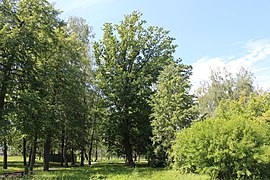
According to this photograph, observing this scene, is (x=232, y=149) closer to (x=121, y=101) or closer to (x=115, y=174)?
(x=115, y=174)

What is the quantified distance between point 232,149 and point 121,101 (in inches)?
657

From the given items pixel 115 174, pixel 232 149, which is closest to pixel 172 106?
pixel 115 174

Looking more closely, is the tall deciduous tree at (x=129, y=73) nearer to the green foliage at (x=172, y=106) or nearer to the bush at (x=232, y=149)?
the green foliage at (x=172, y=106)

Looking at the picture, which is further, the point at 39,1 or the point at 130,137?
the point at 130,137

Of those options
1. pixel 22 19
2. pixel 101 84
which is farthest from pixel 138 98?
pixel 22 19

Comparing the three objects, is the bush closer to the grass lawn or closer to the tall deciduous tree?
the grass lawn

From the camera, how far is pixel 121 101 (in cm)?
2759

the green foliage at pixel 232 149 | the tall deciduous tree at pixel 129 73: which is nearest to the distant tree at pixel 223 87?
the tall deciduous tree at pixel 129 73

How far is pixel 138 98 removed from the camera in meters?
27.8

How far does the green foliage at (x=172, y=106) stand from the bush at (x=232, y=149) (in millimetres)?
6837

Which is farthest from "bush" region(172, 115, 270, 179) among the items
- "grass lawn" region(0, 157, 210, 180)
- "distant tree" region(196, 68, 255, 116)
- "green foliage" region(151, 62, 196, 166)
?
"distant tree" region(196, 68, 255, 116)

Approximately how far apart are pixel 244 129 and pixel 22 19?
51.5 feet

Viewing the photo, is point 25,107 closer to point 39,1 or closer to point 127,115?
point 39,1

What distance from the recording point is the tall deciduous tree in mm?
27734
